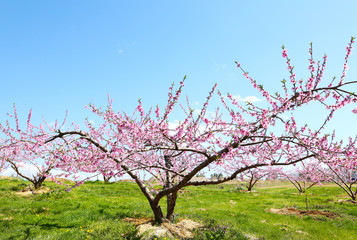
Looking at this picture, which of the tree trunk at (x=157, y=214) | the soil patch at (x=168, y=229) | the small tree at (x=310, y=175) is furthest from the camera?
the small tree at (x=310, y=175)

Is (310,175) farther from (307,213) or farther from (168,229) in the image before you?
(168,229)

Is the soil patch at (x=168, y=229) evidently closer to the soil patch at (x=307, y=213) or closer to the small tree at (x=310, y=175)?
the soil patch at (x=307, y=213)

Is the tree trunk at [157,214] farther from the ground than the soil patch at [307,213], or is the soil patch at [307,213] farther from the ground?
the tree trunk at [157,214]

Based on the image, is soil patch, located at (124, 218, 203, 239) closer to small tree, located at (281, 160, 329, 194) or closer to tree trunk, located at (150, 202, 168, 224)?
tree trunk, located at (150, 202, 168, 224)

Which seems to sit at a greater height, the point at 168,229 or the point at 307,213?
the point at 168,229

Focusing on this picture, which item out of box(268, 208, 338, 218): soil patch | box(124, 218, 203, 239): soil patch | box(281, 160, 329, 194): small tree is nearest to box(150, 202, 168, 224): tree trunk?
box(124, 218, 203, 239): soil patch

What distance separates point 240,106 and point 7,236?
29.5ft

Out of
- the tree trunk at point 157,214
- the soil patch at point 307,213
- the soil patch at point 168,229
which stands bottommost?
the soil patch at point 307,213

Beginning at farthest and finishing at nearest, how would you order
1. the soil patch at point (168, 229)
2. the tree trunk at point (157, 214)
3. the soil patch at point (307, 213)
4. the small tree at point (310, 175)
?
the small tree at point (310, 175), the soil patch at point (307, 213), the tree trunk at point (157, 214), the soil patch at point (168, 229)

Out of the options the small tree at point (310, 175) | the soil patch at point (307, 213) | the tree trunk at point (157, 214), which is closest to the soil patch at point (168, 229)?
the tree trunk at point (157, 214)

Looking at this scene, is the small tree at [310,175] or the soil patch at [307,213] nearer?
the soil patch at [307,213]

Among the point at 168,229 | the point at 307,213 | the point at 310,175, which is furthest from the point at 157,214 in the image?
the point at 310,175

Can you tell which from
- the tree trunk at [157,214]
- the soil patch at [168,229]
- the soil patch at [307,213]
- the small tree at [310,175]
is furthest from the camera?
the small tree at [310,175]

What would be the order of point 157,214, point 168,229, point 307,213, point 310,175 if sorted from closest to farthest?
1. point 168,229
2. point 157,214
3. point 307,213
4. point 310,175
